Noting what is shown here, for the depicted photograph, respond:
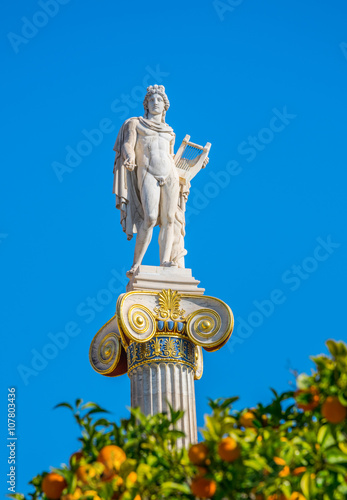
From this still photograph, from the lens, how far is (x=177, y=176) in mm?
20562

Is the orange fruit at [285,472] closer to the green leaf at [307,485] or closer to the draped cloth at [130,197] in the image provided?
the green leaf at [307,485]

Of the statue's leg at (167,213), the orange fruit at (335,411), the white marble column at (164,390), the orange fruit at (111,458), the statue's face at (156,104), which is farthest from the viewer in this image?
the statue's face at (156,104)

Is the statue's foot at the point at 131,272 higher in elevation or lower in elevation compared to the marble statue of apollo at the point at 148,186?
lower

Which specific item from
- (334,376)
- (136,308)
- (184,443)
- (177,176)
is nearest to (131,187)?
(177,176)

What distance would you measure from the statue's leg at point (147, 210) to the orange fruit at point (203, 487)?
34.6ft

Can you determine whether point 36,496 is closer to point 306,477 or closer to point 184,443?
point 306,477

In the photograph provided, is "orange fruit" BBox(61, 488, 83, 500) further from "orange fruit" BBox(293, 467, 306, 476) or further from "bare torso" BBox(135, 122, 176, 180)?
"bare torso" BBox(135, 122, 176, 180)

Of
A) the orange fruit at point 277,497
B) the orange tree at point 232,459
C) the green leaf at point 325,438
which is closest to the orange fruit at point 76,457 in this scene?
the orange tree at point 232,459

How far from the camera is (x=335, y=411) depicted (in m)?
9.26

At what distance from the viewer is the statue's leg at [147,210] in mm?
20109

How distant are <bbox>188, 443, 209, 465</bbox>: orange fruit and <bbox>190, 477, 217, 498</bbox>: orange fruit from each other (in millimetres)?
173

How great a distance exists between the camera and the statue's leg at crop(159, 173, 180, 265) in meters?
20.3

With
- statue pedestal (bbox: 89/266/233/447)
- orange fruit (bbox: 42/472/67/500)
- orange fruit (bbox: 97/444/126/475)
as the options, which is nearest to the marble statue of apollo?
statue pedestal (bbox: 89/266/233/447)

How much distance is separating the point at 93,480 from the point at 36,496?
6.09ft
